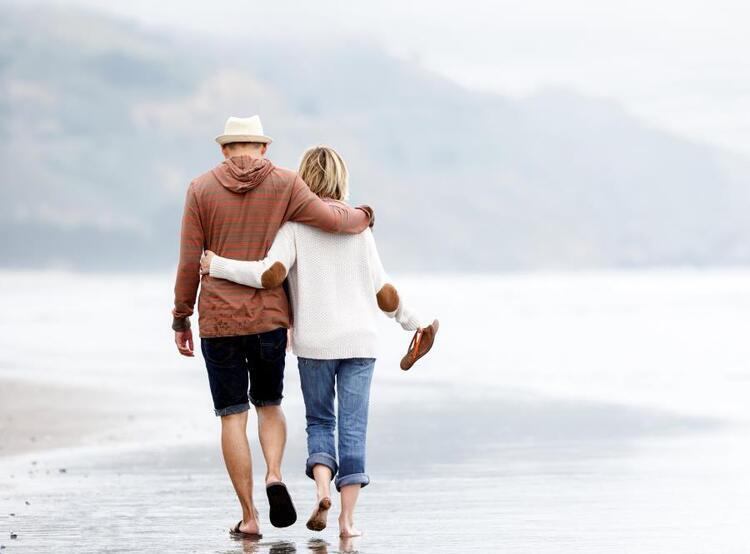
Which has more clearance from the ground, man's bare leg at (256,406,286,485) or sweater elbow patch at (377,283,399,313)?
sweater elbow patch at (377,283,399,313)

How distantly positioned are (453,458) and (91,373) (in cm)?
925

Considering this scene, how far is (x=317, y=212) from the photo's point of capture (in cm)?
585

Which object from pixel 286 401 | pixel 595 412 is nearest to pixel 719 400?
pixel 595 412

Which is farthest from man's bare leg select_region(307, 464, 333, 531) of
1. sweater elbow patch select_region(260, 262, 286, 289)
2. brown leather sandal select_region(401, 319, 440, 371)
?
sweater elbow patch select_region(260, 262, 286, 289)

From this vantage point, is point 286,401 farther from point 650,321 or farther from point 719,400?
point 650,321

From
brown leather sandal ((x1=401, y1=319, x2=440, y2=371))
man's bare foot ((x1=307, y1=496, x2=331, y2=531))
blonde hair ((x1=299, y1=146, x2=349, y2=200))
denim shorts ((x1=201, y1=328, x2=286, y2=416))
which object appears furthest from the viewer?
brown leather sandal ((x1=401, y1=319, x2=440, y2=371))

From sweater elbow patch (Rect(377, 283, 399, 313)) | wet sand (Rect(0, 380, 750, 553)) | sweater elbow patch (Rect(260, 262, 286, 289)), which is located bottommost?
wet sand (Rect(0, 380, 750, 553))

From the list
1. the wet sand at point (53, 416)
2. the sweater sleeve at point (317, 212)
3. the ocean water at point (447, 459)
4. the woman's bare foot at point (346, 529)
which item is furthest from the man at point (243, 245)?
the wet sand at point (53, 416)

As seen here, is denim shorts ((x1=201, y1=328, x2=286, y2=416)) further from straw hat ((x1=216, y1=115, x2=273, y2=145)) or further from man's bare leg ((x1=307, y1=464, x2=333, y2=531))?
straw hat ((x1=216, y1=115, x2=273, y2=145))

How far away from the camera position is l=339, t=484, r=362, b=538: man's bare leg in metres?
5.98

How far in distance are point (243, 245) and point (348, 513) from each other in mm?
1180

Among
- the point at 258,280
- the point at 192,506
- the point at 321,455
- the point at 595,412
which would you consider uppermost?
the point at 258,280

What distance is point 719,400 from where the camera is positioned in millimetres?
13336

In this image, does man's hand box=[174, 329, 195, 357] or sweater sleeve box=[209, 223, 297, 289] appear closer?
sweater sleeve box=[209, 223, 297, 289]
